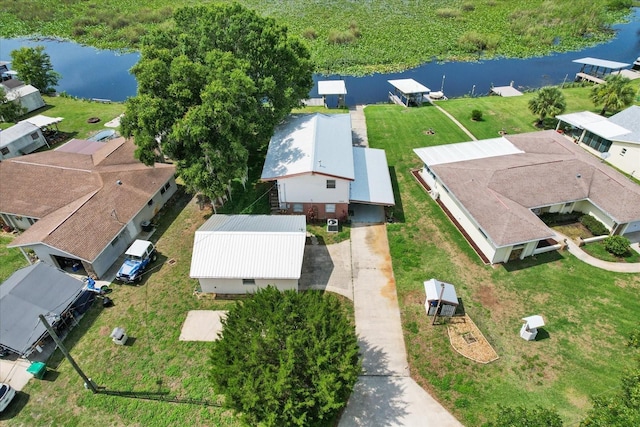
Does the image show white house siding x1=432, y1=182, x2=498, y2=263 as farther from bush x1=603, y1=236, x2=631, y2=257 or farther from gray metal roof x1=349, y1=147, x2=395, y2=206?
bush x1=603, y1=236, x2=631, y2=257

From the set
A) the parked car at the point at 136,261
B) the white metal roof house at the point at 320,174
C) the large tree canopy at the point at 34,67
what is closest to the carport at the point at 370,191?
the white metal roof house at the point at 320,174

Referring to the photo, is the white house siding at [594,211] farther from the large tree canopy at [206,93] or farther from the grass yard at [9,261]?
the grass yard at [9,261]

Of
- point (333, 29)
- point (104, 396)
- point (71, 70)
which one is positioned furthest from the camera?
point (333, 29)

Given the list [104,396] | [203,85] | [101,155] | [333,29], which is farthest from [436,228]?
[333,29]

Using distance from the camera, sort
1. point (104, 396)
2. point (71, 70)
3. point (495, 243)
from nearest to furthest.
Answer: point (104, 396), point (495, 243), point (71, 70)

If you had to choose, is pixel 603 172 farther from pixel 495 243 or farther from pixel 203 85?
pixel 203 85

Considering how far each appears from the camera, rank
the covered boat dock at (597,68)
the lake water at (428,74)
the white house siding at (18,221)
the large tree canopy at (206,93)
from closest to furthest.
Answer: the large tree canopy at (206,93), the white house siding at (18,221), the covered boat dock at (597,68), the lake water at (428,74)

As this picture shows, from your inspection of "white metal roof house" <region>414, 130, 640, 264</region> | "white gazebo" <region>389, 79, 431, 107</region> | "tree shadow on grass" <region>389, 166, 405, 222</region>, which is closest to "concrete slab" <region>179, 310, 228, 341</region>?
"tree shadow on grass" <region>389, 166, 405, 222</region>
